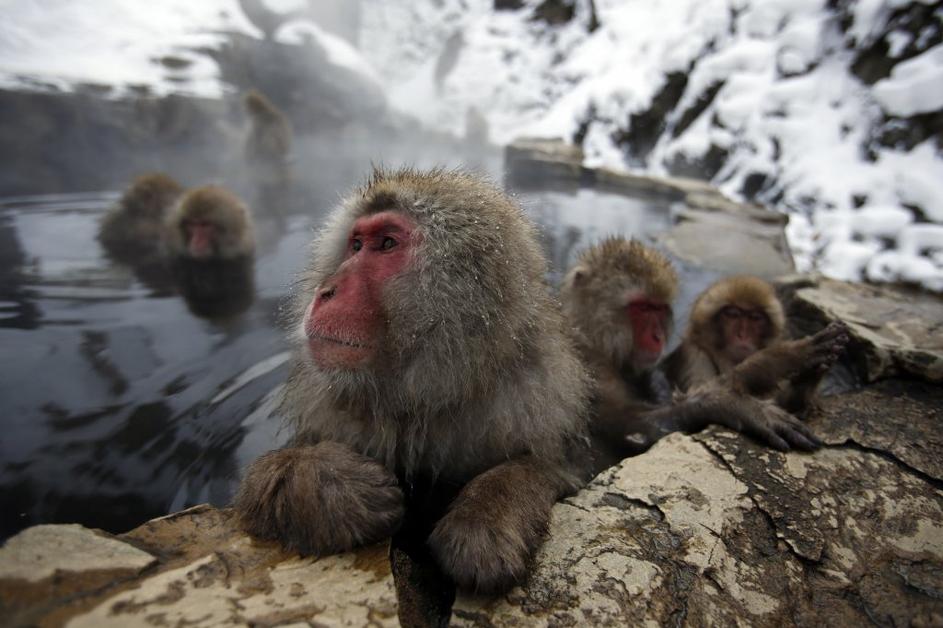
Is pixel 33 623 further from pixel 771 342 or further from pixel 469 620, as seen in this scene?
pixel 771 342

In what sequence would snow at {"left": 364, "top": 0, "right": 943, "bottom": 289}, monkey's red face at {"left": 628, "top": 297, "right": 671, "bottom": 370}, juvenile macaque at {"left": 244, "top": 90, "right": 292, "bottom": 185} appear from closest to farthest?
monkey's red face at {"left": 628, "top": 297, "right": 671, "bottom": 370} → snow at {"left": 364, "top": 0, "right": 943, "bottom": 289} → juvenile macaque at {"left": 244, "top": 90, "right": 292, "bottom": 185}

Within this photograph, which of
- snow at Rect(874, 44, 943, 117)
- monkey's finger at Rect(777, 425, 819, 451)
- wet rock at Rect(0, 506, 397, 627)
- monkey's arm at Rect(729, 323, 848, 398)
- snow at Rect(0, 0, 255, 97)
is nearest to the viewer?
wet rock at Rect(0, 506, 397, 627)

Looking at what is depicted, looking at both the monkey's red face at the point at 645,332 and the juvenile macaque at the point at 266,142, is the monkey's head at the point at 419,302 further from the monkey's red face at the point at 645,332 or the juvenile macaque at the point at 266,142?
the juvenile macaque at the point at 266,142

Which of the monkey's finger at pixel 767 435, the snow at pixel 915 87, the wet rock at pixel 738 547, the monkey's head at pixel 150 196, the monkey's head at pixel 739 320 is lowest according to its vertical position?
the wet rock at pixel 738 547

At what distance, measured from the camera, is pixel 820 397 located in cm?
241

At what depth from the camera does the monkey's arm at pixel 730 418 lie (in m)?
1.94

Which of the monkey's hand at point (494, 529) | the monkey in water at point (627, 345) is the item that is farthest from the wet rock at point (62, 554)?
the monkey in water at point (627, 345)

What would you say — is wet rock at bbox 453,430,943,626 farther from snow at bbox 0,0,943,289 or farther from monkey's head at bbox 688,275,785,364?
snow at bbox 0,0,943,289

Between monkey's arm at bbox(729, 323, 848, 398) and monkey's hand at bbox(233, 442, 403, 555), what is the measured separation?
1.62 m

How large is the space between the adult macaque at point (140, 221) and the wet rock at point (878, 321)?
5300mm

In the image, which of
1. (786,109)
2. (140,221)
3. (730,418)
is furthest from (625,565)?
(786,109)

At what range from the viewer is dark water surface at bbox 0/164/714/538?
80.0 inches

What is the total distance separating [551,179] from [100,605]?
876 cm

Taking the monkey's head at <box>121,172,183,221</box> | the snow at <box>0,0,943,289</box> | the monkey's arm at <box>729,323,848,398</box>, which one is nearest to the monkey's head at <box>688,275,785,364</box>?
the monkey's arm at <box>729,323,848,398</box>
